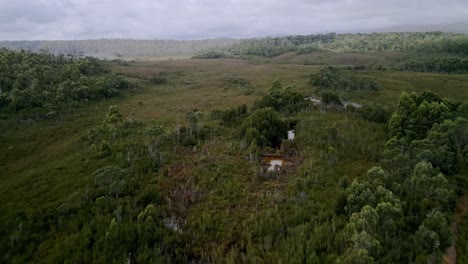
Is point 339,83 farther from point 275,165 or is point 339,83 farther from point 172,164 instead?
point 172,164

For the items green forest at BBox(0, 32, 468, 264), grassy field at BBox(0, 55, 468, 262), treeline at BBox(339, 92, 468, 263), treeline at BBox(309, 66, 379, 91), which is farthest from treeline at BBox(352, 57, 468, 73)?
treeline at BBox(339, 92, 468, 263)

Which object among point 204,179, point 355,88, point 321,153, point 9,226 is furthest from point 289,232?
point 355,88

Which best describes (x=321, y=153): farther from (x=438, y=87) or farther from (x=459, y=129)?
(x=438, y=87)

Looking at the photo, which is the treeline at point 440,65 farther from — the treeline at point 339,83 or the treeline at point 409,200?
the treeline at point 409,200

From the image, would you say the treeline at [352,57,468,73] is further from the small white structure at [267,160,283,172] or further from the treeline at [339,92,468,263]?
the small white structure at [267,160,283,172]

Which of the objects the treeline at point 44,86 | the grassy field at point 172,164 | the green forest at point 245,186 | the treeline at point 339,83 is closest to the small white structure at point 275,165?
the green forest at point 245,186

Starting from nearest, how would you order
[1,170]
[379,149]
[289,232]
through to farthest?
[289,232] → [379,149] → [1,170]
